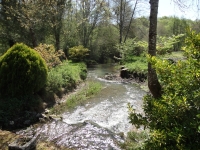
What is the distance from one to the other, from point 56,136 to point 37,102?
91.7 inches

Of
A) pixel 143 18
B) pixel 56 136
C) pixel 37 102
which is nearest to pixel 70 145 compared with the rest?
pixel 56 136

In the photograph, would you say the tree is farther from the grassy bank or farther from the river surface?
the river surface

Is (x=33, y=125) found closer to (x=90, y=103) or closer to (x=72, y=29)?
(x=90, y=103)

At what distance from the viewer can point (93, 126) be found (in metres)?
5.77

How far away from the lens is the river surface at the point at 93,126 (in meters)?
4.80

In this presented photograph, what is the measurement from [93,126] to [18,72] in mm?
3419

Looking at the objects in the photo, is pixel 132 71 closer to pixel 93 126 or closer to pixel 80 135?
pixel 93 126

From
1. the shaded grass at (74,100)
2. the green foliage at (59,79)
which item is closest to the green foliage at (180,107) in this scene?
the shaded grass at (74,100)

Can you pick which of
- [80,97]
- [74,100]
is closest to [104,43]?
[80,97]

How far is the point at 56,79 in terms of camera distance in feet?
28.4

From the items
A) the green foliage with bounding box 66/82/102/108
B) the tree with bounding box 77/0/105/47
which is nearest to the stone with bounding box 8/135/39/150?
the green foliage with bounding box 66/82/102/108

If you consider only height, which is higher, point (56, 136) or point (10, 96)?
point (10, 96)

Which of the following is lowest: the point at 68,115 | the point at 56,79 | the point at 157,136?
the point at 68,115

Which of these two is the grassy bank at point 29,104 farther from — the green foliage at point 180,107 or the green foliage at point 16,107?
the green foliage at point 180,107
